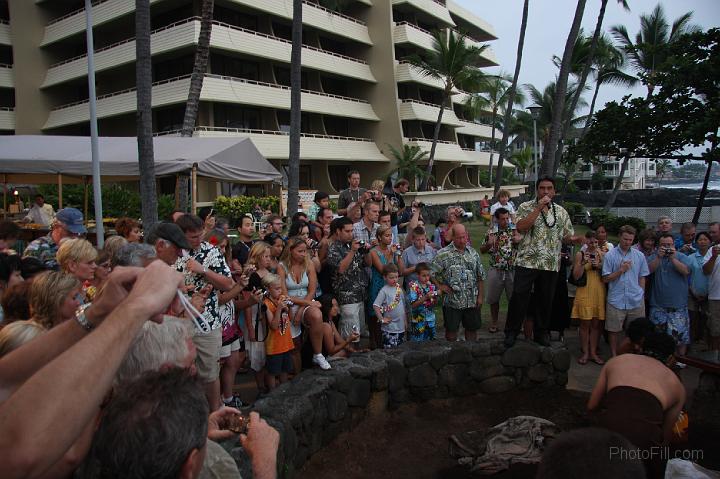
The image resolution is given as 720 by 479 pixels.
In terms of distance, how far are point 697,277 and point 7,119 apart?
103 ft

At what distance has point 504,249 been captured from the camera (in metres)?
7.24

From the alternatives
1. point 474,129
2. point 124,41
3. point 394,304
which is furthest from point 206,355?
point 474,129

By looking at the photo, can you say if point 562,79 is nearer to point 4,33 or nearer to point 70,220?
point 70,220

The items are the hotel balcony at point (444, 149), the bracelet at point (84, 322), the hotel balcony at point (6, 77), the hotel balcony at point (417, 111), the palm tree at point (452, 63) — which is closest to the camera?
the bracelet at point (84, 322)

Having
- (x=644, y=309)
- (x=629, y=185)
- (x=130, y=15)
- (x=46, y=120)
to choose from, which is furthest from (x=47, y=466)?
(x=629, y=185)

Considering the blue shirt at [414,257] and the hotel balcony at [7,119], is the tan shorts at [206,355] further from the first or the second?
the hotel balcony at [7,119]

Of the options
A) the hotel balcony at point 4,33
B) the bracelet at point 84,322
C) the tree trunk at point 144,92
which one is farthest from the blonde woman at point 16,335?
the hotel balcony at point 4,33

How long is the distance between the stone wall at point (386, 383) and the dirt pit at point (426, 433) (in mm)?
107

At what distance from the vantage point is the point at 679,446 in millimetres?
4410

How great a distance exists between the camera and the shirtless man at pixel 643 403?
334 centimetres

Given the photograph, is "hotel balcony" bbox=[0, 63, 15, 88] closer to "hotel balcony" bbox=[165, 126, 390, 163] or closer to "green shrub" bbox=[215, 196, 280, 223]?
"hotel balcony" bbox=[165, 126, 390, 163]

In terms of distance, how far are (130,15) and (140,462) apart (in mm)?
25861

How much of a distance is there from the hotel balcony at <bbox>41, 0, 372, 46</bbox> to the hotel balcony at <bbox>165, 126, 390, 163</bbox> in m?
5.79

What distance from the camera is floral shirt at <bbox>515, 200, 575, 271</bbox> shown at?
5.60m
